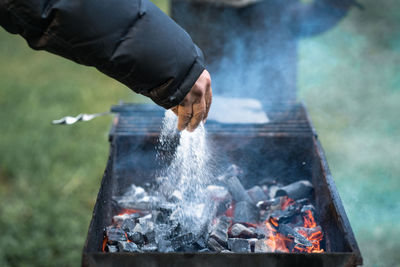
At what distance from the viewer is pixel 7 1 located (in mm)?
1393

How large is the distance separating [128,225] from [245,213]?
26.6 inches

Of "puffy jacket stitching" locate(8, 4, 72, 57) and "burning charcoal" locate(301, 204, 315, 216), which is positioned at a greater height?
"puffy jacket stitching" locate(8, 4, 72, 57)

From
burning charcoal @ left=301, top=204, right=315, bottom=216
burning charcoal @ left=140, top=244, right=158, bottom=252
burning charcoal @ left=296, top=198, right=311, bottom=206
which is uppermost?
burning charcoal @ left=301, top=204, right=315, bottom=216

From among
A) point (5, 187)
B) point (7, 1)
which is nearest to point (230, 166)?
point (7, 1)

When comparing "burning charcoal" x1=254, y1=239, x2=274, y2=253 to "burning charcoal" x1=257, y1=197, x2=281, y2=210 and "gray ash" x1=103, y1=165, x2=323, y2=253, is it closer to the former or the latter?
"gray ash" x1=103, y1=165, x2=323, y2=253

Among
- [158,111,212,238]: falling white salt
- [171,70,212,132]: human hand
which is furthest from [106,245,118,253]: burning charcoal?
[171,70,212,132]: human hand

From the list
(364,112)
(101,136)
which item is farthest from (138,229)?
(364,112)

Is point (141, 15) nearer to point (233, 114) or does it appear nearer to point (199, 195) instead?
point (199, 195)

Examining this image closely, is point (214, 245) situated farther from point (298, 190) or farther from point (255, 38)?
point (255, 38)

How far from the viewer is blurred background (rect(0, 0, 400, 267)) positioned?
3.34m

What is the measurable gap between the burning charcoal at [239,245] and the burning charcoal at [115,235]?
550 mm

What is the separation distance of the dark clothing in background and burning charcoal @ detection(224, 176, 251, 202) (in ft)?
5.12

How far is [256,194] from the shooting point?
2506mm

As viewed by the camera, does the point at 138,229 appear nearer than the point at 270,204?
Yes
